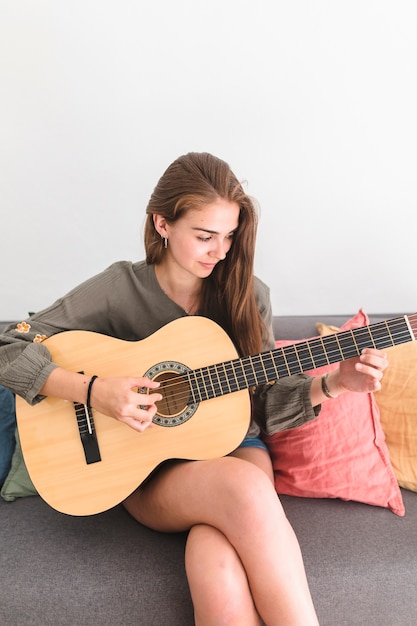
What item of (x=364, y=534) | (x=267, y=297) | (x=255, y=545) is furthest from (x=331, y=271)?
(x=255, y=545)

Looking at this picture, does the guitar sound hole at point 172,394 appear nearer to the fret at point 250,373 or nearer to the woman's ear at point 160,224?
the fret at point 250,373

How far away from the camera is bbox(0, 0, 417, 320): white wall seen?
168cm

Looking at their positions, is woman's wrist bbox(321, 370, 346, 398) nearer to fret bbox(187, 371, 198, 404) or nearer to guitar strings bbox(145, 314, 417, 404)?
guitar strings bbox(145, 314, 417, 404)

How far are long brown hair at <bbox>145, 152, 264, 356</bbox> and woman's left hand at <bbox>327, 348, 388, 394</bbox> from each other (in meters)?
0.25

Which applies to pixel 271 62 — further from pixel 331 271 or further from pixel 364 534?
pixel 364 534

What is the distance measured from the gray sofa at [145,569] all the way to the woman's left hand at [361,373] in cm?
42

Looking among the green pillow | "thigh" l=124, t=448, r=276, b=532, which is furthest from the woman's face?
the green pillow

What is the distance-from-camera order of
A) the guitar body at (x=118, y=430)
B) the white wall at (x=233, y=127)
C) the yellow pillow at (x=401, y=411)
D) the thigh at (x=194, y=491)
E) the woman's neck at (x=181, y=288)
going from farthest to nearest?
the white wall at (x=233, y=127) < the yellow pillow at (x=401, y=411) < the woman's neck at (x=181, y=288) < the guitar body at (x=118, y=430) < the thigh at (x=194, y=491)

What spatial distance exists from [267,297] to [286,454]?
49 cm

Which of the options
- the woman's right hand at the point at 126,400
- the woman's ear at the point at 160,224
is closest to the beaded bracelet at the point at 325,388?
the woman's right hand at the point at 126,400

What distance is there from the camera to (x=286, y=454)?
1515mm

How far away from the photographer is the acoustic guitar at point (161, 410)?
1199 millimetres

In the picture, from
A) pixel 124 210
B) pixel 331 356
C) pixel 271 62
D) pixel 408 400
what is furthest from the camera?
pixel 124 210

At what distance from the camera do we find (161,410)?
49.8 inches
